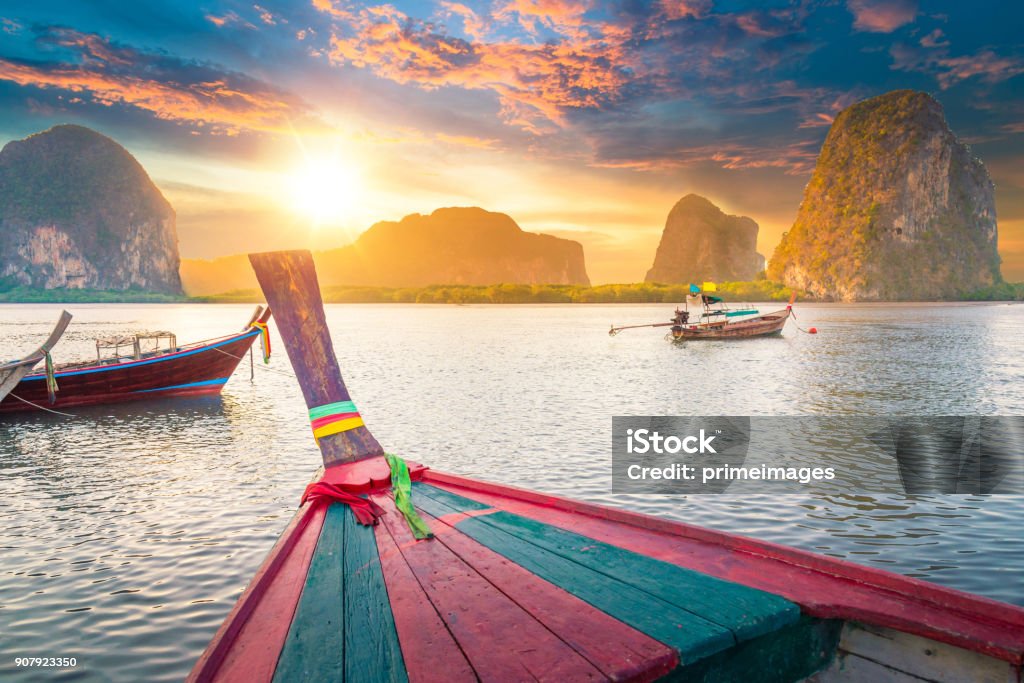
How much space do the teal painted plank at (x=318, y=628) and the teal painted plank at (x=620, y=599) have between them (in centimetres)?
95

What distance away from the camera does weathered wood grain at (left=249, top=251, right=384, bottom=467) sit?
638 cm

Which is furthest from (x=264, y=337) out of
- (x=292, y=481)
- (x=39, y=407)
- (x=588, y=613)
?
(x=588, y=613)

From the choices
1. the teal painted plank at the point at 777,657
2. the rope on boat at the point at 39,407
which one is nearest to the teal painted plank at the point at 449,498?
the teal painted plank at the point at 777,657

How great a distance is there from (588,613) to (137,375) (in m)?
21.3

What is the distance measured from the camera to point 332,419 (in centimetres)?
631

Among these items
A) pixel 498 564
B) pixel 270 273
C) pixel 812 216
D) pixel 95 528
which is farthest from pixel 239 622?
pixel 812 216

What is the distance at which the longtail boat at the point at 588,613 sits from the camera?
253cm

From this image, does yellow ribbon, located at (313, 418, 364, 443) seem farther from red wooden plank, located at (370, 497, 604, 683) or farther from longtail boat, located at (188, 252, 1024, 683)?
red wooden plank, located at (370, 497, 604, 683)

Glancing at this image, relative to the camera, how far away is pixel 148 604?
639 centimetres

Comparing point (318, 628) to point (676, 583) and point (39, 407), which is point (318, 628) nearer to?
point (676, 583)

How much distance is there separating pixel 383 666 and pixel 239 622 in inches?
36.8

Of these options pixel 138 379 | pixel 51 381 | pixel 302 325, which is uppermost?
pixel 302 325

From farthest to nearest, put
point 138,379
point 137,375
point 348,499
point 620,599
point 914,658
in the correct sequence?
point 138,379 < point 137,375 < point 348,499 < point 620,599 < point 914,658
